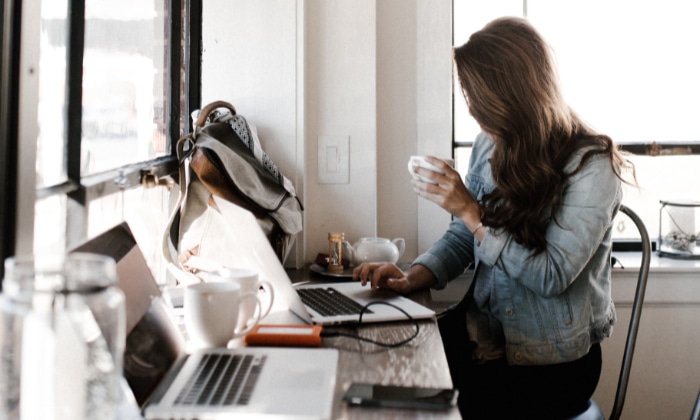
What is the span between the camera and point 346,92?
225cm

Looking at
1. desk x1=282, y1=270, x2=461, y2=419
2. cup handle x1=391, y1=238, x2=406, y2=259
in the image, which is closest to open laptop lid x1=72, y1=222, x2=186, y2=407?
desk x1=282, y1=270, x2=461, y2=419

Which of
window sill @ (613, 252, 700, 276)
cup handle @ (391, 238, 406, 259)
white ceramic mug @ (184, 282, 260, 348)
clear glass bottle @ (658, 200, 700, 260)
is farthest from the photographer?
clear glass bottle @ (658, 200, 700, 260)

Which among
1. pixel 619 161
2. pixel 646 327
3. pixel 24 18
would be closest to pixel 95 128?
pixel 24 18

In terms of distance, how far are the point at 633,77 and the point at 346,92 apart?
102 cm

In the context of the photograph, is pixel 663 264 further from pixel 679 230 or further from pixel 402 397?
pixel 402 397

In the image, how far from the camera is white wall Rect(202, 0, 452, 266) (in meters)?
2.19

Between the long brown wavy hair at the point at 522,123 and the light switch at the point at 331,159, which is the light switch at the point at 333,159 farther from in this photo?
the long brown wavy hair at the point at 522,123

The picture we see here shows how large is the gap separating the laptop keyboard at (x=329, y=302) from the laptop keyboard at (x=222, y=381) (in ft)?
1.13

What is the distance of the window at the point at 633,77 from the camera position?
243cm

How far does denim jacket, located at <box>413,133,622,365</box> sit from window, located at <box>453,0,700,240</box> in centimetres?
85

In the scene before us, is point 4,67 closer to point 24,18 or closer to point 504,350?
point 24,18

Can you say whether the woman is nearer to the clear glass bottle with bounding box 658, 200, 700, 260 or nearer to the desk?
the desk

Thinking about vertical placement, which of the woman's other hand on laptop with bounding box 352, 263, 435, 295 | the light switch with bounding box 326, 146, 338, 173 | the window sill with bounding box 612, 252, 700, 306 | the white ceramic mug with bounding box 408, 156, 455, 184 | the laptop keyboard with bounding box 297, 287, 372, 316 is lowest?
the window sill with bounding box 612, 252, 700, 306

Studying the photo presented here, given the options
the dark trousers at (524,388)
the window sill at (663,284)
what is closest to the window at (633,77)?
the window sill at (663,284)
